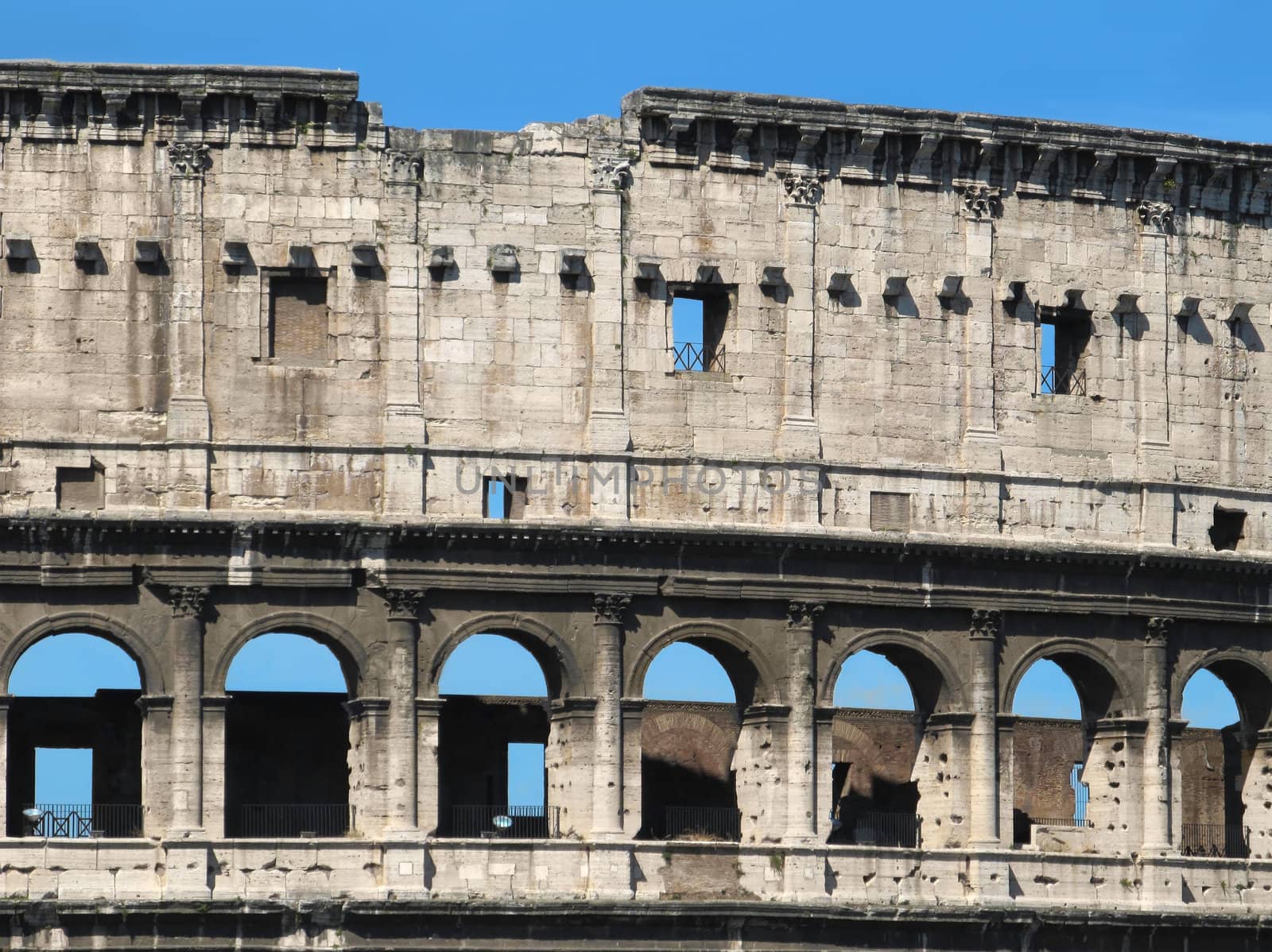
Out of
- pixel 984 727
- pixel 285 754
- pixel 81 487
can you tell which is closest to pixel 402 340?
pixel 81 487

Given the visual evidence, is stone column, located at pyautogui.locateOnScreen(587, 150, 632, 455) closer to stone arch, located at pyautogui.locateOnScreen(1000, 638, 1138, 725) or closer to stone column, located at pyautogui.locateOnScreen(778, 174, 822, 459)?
stone column, located at pyautogui.locateOnScreen(778, 174, 822, 459)

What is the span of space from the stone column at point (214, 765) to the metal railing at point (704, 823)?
22.0ft

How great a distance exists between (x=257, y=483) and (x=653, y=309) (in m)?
6.15

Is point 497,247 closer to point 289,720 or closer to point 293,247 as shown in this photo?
point 293,247

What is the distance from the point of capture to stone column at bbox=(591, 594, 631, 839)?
184 feet

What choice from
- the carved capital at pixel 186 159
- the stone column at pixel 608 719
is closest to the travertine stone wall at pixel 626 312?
the carved capital at pixel 186 159

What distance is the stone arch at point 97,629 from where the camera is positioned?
5497 centimetres

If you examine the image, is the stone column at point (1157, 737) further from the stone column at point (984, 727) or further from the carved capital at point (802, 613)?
the carved capital at point (802, 613)

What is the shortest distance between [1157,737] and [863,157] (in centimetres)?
928

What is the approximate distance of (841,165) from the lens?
2312 inches

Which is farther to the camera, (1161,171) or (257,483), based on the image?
Answer: (1161,171)

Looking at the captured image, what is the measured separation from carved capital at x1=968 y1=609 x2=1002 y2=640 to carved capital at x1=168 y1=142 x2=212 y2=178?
41.0 feet

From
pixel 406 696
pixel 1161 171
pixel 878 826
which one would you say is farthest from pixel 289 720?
pixel 1161 171

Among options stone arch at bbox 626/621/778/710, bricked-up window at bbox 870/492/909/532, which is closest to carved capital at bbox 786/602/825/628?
stone arch at bbox 626/621/778/710
